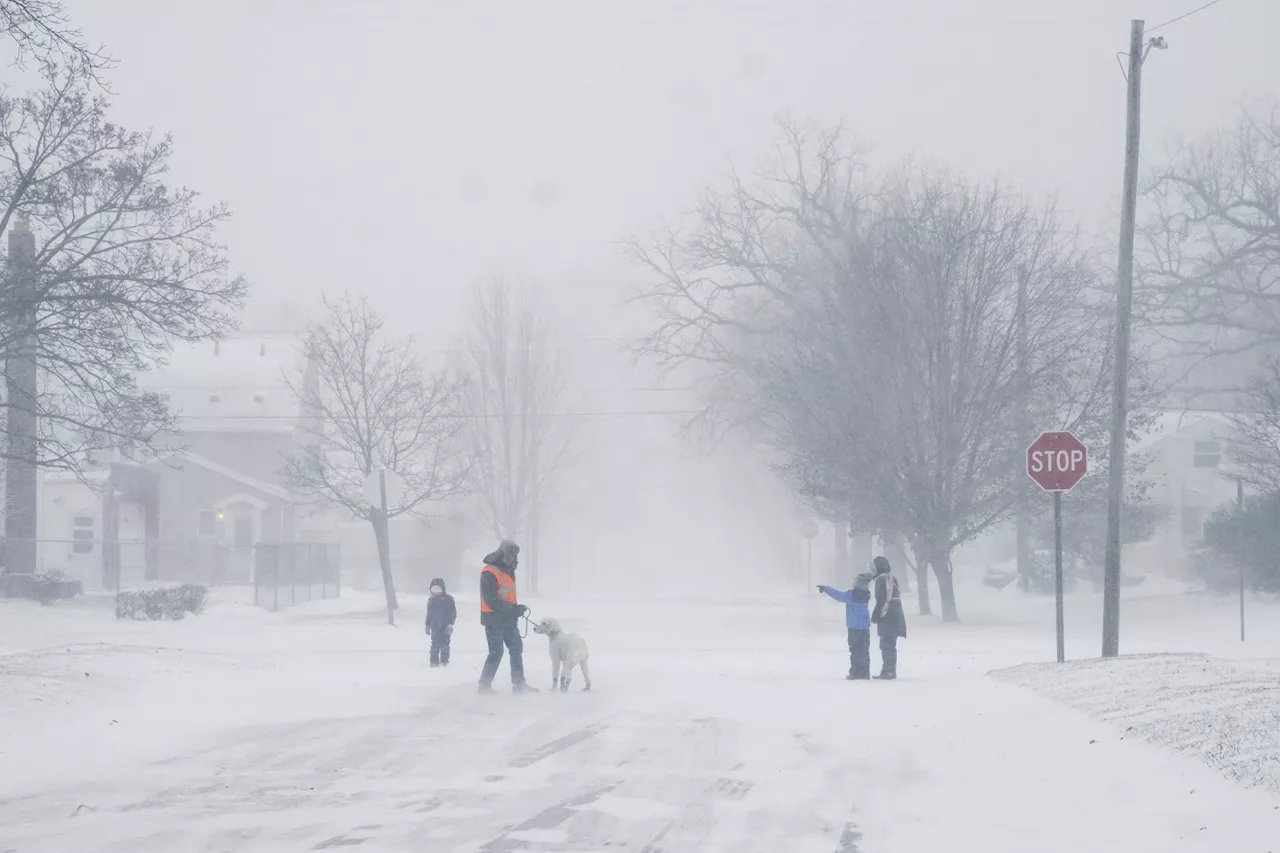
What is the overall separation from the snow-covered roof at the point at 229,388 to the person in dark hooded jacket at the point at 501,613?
49.5m

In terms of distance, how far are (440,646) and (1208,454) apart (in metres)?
44.8

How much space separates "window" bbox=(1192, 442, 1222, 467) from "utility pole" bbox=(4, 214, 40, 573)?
4252 centimetres

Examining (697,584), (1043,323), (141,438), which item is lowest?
(697,584)

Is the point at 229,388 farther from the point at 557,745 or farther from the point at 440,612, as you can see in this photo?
the point at 557,745

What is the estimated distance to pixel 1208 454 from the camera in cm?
5791

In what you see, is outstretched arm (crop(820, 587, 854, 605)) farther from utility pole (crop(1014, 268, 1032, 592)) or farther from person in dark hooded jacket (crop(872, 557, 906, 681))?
utility pole (crop(1014, 268, 1032, 592))

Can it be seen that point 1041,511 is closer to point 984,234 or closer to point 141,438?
point 984,234

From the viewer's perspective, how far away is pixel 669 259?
146 ft

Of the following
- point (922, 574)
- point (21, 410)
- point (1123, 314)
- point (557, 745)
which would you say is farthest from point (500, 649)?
point (922, 574)

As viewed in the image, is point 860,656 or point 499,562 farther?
point 860,656

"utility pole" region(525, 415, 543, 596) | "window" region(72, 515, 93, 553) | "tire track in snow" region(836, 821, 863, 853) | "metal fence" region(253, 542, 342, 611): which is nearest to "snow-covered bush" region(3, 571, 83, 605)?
"metal fence" region(253, 542, 342, 611)

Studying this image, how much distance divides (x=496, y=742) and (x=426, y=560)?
49.8 m

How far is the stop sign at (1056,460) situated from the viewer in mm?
18625

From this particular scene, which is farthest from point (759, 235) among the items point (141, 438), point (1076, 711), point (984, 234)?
point (1076, 711)
